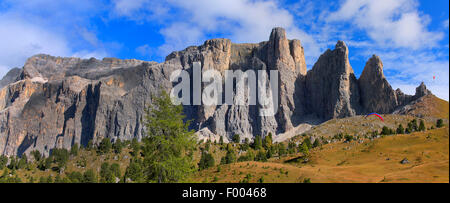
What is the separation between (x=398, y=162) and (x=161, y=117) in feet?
133

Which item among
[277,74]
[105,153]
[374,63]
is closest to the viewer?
[105,153]

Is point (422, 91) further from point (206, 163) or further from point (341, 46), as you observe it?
point (206, 163)

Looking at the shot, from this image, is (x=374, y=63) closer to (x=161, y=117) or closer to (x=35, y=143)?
(x=161, y=117)

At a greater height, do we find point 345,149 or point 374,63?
point 374,63

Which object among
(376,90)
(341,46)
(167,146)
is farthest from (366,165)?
(341,46)

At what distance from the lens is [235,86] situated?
16788 centimetres

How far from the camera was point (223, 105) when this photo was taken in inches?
6368

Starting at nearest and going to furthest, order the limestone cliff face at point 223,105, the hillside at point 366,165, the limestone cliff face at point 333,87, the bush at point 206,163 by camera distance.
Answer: the hillside at point 366,165 < the bush at point 206,163 < the limestone cliff face at point 333,87 < the limestone cliff face at point 223,105

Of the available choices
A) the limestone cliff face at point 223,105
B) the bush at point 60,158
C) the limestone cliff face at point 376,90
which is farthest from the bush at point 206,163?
the limestone cliff face at point 376,90

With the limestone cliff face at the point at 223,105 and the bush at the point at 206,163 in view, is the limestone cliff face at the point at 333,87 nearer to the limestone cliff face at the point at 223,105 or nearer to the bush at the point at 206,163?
the limestone cliff face at the point at 223,105

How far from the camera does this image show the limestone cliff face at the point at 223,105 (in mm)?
150375
